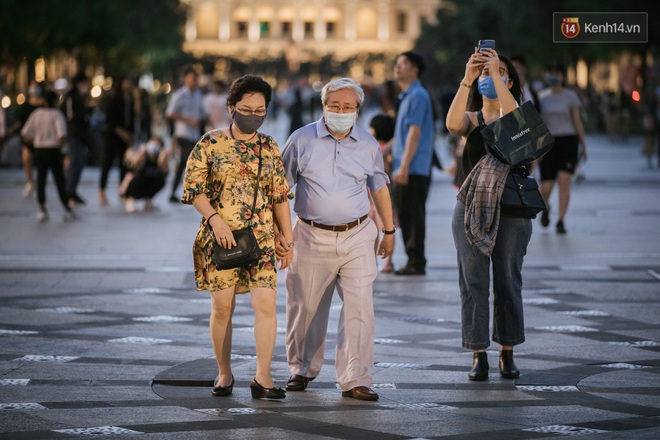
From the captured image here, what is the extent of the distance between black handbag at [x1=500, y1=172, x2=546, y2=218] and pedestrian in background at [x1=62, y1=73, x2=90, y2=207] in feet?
43.6

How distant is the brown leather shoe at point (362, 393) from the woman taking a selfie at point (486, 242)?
805mm

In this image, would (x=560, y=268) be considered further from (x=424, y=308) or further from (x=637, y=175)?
(x=637, y=175)

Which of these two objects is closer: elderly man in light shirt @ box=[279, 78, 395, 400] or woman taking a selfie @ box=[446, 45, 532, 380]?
elderly man in light shirt @ box=[279, 78, 395, 400]

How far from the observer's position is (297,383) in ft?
25.7

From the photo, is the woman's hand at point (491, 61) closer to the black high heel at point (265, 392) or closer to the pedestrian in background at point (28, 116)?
the black high heel at point (265, 392)

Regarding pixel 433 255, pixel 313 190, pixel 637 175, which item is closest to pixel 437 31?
pixel 637 175

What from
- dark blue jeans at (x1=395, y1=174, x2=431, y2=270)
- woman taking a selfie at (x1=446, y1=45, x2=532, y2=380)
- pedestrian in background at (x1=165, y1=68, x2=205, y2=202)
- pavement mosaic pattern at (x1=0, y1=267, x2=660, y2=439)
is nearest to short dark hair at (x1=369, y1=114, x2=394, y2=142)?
dark blue jeans at (x1=395, y1=174, x2=431, y2=270)

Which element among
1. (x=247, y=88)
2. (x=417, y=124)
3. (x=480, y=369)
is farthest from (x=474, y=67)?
(x=417, y=124)

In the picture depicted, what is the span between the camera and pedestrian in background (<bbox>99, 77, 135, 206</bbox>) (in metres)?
21.7

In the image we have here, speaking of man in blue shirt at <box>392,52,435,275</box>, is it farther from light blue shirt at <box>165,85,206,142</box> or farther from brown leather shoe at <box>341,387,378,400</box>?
light blue shirt at <box>165,85,206,142</box>

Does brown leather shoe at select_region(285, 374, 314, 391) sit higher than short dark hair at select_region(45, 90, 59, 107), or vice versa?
short dark hair at select_region(45, 90, 59, 107)

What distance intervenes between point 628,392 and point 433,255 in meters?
7.36

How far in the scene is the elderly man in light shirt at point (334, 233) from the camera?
775 cm

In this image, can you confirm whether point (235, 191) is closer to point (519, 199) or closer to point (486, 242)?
point (486, 242)
